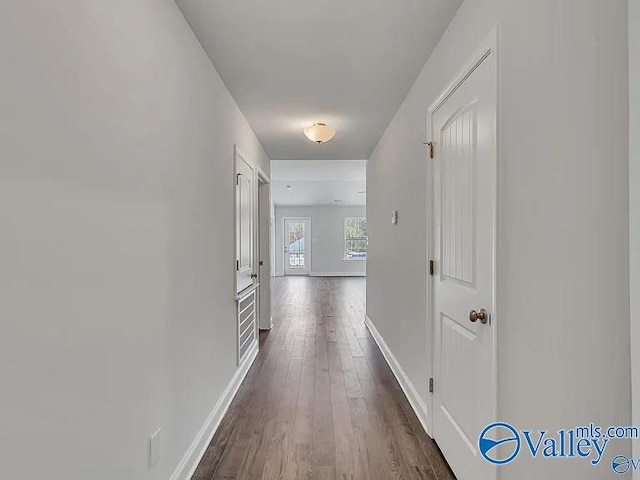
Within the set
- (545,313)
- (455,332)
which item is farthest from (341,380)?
(545,313)

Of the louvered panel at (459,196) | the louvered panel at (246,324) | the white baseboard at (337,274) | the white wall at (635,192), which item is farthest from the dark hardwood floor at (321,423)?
the white baseboard at (337,274)

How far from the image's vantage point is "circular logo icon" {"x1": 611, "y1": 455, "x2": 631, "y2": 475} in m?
0.96

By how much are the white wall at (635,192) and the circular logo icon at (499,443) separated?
0.84 meters

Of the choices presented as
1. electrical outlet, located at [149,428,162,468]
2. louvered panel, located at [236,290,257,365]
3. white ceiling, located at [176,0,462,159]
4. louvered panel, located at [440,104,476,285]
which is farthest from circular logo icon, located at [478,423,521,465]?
louvered panel, located at [236,290,257,365]

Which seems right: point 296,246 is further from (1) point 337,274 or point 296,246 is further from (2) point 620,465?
(2) point 620,465

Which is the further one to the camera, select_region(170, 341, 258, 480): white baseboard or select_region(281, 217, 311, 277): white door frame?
select_region(281, 217, 311, 277): white door frame

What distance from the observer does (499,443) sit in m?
1.60

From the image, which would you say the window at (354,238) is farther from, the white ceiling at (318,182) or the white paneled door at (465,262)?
the white paneled door at (465,262)

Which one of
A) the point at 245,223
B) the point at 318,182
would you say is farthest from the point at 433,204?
the point at 318,182

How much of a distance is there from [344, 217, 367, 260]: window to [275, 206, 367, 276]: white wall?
0.14 m

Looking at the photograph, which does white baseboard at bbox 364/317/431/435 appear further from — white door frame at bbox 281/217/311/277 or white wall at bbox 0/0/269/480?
white door frame at bbox 281/217/311/277

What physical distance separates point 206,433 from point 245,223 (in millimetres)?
1958

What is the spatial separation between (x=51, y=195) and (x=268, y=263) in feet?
14.7

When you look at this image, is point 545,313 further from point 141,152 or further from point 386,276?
point 386,276
